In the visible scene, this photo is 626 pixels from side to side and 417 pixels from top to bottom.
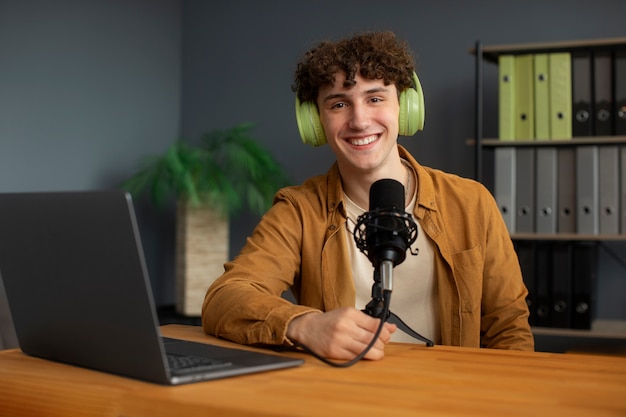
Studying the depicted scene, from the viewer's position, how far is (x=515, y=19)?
3916mm

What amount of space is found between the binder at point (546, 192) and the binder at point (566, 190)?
0.8 inches

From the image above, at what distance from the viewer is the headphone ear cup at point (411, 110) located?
196cm

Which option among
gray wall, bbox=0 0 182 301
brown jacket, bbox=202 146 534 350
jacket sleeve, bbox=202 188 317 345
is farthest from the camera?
gray wall, bbox=0 0 182 301

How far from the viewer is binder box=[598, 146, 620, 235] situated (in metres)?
3.37

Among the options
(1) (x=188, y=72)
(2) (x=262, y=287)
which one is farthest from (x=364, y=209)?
(1) (x=188, y=72)

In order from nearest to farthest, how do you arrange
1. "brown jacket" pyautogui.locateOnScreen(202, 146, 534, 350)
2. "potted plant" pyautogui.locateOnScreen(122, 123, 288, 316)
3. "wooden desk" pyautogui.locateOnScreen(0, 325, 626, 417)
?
"wooden desk" pyautogui.locateOnScreen(0, 325, 626, 417)
"brown jacket" pyautogui.locateOnScreen(202, 146, 534, 350)
"potted plant" pyautogui.locateOnScreen(122, 123, 288, 316)

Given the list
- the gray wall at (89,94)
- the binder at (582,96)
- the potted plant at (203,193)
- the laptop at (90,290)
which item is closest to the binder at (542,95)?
the binder at (582,96)

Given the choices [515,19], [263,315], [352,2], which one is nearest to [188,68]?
[352,2]

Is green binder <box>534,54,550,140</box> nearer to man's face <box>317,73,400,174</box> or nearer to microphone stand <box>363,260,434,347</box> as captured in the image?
man's face <box>317,73,400,174</box>

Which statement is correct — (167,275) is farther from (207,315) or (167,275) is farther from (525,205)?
(207,315)

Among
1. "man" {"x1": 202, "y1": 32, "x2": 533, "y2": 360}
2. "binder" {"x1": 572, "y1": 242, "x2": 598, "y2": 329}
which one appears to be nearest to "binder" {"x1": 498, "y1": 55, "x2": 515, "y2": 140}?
"binder" {"x1": 572, "y1": 242, "x2": 598, "y2": 329}

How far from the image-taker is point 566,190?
3.44 metres

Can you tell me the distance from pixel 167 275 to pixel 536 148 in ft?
7.13

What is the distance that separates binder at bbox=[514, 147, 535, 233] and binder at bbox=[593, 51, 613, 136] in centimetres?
30
